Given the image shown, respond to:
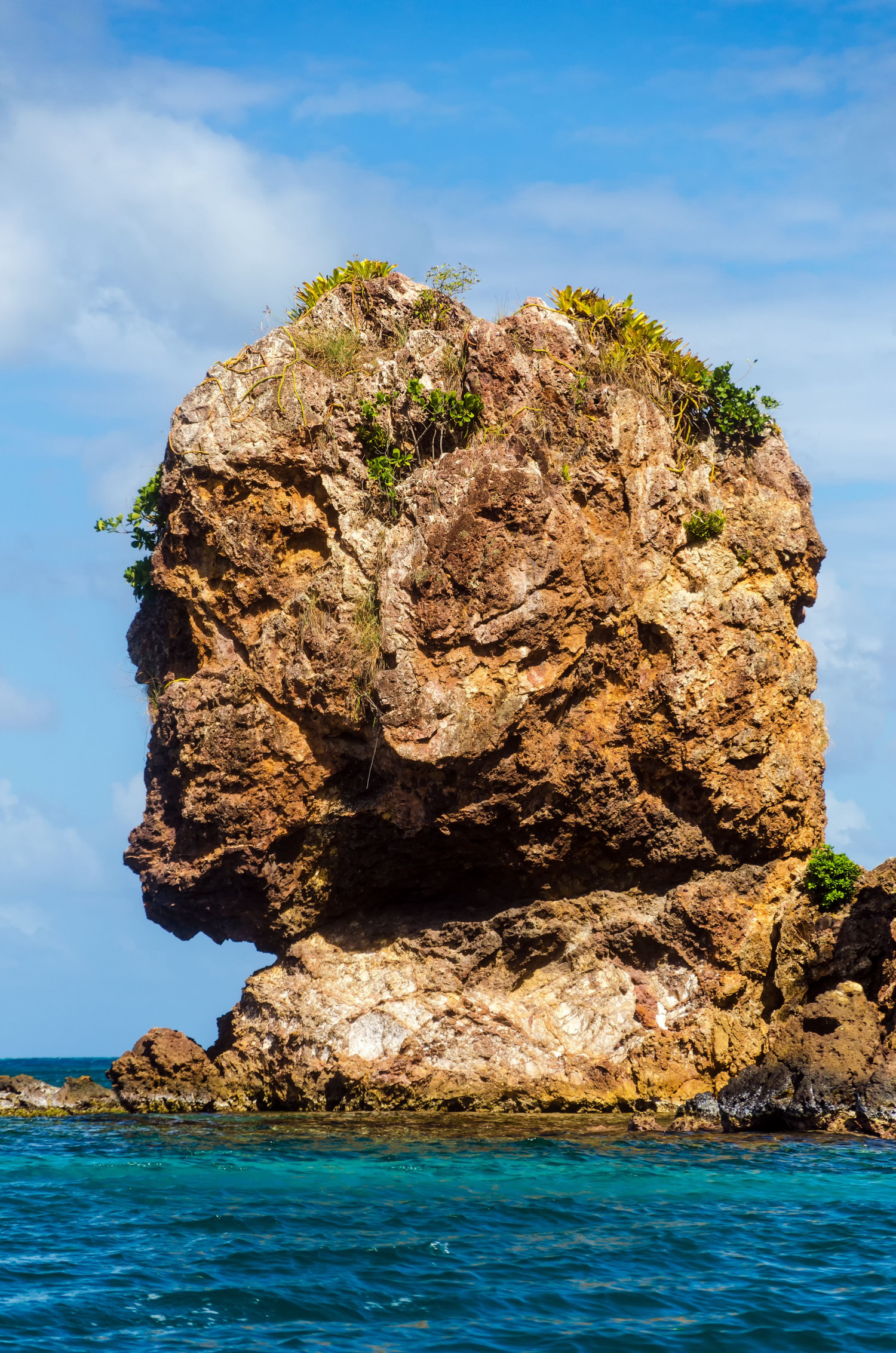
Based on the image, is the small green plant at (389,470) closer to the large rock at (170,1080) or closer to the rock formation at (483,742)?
the rock formation at (483,742)

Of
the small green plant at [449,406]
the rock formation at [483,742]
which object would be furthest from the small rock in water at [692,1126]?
the small green plant at [449,406]

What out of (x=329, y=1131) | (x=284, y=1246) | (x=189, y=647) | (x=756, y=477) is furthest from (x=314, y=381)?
(x=284, y=1246)

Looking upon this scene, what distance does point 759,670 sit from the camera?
20234 mm

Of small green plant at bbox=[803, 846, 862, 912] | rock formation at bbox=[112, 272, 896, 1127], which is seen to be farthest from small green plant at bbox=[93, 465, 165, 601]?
small green plant at bbox=[803, 846, 862, 912]

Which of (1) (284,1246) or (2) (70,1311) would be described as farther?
(1) (284,1246)

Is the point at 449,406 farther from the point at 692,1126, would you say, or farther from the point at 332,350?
the point at 692,1126

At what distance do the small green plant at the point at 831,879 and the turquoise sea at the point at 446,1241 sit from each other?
14.6ft

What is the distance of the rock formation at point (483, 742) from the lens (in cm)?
1881

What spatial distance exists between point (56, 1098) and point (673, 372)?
1653cm

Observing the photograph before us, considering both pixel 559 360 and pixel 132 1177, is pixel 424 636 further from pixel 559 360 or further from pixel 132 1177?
pixel 132 1177

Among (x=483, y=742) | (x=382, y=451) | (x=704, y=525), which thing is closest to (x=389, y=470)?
(x=382, y=451)

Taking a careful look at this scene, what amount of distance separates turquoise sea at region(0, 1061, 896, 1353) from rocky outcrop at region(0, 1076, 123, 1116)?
333 cm

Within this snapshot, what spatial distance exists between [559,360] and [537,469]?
85.9 inches

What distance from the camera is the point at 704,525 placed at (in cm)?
2034
